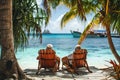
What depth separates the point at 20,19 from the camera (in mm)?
11633

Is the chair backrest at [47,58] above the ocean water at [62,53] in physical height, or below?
above

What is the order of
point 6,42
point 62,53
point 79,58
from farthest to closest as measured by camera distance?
1. point 62,53
2. point 79,58
3. point 6,42

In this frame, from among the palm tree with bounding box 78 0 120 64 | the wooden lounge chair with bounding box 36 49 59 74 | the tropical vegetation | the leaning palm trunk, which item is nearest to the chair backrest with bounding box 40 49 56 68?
the wooden lounge chair with bounding box 36 49 59 74

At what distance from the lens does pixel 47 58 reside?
10297mm

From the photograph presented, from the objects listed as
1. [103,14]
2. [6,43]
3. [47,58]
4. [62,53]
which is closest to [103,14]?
[103,14]

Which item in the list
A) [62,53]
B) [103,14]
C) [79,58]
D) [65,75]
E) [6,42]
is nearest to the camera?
[6,42]

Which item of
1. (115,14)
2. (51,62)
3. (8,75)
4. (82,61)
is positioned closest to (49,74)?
(51,62)

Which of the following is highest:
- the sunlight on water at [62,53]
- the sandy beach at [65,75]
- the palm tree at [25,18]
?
the palm tree at [25,18]

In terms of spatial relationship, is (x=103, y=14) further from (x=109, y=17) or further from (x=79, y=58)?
(x=79, y=58)

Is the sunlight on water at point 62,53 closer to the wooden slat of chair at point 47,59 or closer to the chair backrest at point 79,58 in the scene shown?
the chair backrest at point 79,58

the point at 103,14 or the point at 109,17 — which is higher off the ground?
the point at 103,14

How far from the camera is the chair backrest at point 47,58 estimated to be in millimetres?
10266

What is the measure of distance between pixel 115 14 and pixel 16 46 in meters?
3.95

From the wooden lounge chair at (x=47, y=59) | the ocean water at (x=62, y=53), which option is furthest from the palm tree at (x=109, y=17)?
the wooden lounge chair at (x=47, y=59)
